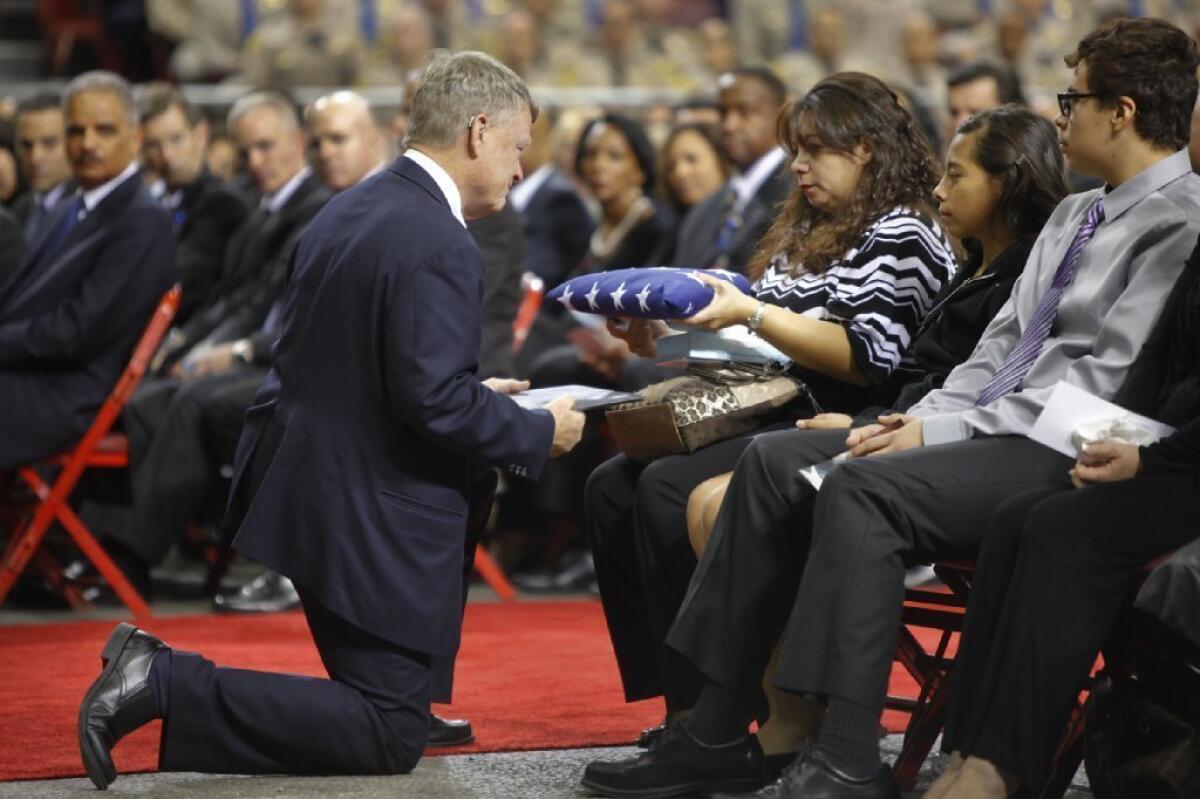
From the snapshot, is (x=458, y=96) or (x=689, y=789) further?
(x=458, y=96)

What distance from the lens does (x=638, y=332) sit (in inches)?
151

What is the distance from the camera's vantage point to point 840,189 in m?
3.84

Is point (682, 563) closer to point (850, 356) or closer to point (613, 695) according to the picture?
point (850, 356)

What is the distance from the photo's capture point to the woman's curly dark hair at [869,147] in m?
3.81

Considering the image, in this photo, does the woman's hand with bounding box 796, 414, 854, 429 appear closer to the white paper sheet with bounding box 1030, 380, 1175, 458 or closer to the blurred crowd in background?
the white paper sheet with bounding box 1030, 380, 1175, 458

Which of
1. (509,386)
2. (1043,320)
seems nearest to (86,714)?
(509,386)

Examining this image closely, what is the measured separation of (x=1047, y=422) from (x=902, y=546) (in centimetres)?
32

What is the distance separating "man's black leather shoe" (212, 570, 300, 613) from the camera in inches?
235

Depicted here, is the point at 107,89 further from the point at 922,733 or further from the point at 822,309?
the point at 922,733

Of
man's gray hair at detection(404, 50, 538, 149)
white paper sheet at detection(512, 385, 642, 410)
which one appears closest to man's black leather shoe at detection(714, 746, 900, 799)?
white paper sheet at detection(512, 385, 642, 410)

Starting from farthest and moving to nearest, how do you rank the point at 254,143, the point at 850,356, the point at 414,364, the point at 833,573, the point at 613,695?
the point at 254,143, the point at 613,695, the point at 850,356, the point at 414,364, the point at 833,573

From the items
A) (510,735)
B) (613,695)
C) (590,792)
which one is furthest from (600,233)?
(590,792)

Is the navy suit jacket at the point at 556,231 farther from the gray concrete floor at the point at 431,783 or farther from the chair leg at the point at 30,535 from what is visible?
the gray concrete floor at the point at 431,783

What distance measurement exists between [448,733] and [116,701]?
80 centimetres
